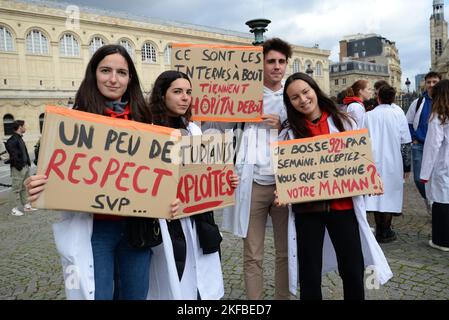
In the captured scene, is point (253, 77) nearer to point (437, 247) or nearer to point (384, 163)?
point (384, 163)

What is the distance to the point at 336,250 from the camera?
2.57 metres

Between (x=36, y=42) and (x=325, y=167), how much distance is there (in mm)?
44964

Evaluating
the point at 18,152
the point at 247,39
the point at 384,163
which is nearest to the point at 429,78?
A: the point at 384,163

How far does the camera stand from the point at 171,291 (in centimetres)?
235

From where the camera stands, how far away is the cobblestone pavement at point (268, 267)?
3535 millimetres

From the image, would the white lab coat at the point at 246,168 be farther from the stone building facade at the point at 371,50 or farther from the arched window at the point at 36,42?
the stone building facade at the point at 371,50

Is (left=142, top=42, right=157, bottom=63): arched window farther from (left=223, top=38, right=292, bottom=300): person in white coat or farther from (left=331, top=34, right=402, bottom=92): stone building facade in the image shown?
(left=223, top=38, right=292, bottom=300): person in white coat

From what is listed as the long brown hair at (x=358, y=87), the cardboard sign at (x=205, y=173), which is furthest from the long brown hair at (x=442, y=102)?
the cardboard sign at (x=205, y=173)

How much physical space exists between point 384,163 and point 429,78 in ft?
5.00

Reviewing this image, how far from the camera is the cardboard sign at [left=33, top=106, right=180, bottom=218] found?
193cm

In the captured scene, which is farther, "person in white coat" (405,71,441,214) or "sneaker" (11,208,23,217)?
"sneaker" (11,208,23,217)

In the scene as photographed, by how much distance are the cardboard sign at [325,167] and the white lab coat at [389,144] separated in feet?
8.51

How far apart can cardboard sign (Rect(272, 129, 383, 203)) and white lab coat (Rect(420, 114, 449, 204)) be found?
207 cm

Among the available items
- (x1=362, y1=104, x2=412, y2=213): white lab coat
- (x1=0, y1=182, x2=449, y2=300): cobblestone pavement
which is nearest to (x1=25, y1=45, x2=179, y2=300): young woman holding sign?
(x1=0, y1=182, x2=449, y2=300): cobblestone pavement
